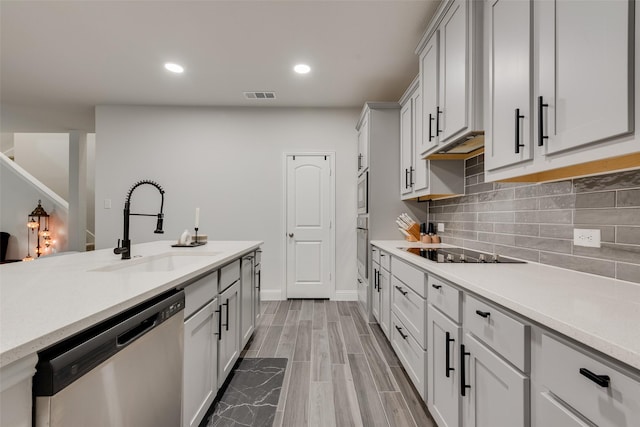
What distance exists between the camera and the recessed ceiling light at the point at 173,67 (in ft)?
10.0

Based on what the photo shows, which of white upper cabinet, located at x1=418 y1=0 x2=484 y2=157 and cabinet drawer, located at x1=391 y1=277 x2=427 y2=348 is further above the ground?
white upper cabinet, located at x1=418 y1=0 x2=484 y2=157

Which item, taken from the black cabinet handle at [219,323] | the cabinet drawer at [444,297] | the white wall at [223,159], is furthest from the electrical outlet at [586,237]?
the white wall at [223,159]

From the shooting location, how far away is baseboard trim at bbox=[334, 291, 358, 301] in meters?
4.12

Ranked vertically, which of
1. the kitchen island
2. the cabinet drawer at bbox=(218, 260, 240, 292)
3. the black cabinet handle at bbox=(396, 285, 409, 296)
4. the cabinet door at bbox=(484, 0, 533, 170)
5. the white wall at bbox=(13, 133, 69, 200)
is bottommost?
the black cabinet handle at bbox=(396, 285, 409, 296)

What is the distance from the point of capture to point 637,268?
112 cm

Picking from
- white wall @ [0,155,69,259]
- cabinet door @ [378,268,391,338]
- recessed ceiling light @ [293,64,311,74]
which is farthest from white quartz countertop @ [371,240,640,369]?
white wall @ [0,155,69,259]

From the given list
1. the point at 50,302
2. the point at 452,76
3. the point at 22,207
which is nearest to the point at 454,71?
the point at 452,76

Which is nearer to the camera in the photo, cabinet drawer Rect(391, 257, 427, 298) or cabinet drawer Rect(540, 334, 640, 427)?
cabinet drawer Rect(540, 334, 640, 427)

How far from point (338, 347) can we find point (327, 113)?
309cm

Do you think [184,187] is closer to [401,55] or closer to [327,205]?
[327,205]

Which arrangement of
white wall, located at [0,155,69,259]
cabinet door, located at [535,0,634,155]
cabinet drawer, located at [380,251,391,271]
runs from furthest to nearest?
white wall, located at [0,155,69,259], cabinet drawer, located at [380,251,391,271], cabinet door, located at [535,0,634,155]

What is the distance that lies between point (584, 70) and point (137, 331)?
1757 mm

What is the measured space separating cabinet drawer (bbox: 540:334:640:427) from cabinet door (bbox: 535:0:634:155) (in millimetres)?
679

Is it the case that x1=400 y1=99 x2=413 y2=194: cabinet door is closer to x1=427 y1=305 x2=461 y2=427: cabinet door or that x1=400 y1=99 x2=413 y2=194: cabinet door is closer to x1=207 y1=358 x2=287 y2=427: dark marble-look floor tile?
x1=427 y1=305 x2=461 y2=427: cabinet door
